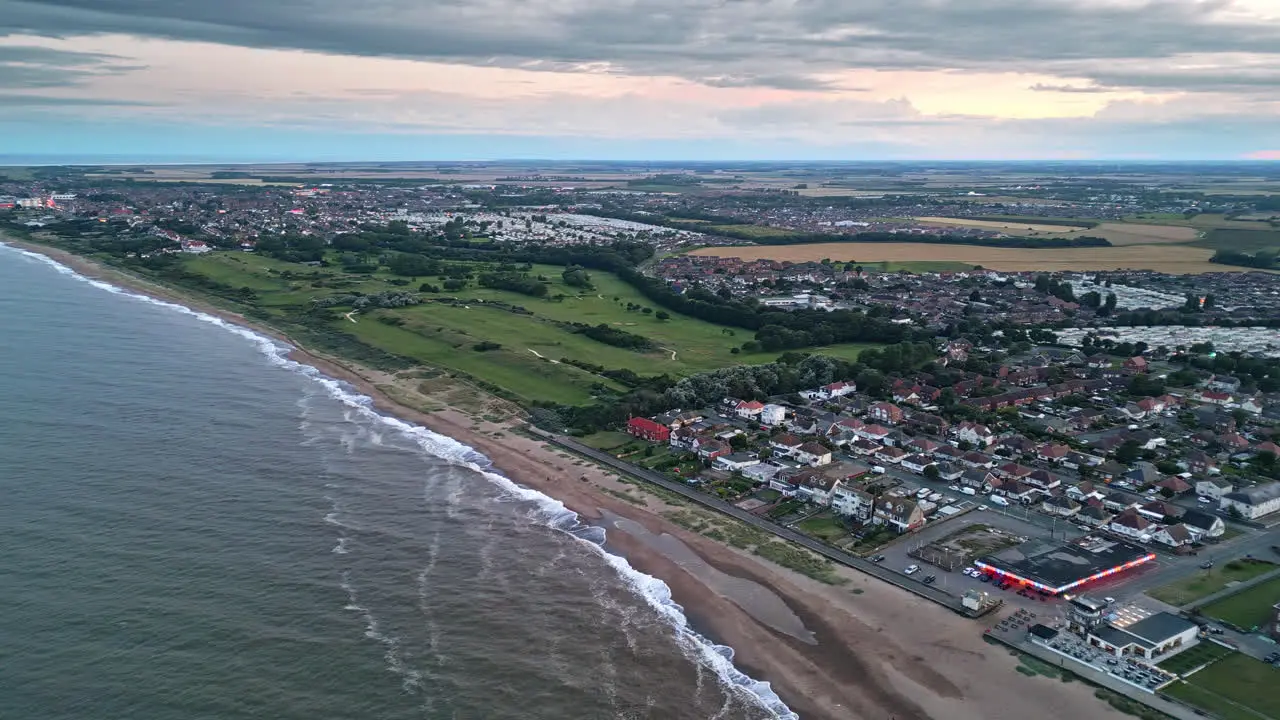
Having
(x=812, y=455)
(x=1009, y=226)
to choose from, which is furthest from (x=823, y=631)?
(x=1009, y=226)

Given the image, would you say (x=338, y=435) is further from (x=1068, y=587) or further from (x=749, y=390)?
(x=1068, y=587)

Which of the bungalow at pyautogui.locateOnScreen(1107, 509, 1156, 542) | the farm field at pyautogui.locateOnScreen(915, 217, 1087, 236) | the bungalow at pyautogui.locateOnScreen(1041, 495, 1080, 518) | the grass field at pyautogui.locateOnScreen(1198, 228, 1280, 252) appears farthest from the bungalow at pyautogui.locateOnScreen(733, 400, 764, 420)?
the farm field at pyautogui.locateOnScreen(915, 217, 1087, 236)

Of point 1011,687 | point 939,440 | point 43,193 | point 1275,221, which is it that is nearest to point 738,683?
point 1011,687

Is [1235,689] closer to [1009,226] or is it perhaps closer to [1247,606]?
[1247,606]

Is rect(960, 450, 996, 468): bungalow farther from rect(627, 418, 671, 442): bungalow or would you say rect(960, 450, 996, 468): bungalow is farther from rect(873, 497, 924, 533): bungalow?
rect(627, 418, 671, 442): bungalow

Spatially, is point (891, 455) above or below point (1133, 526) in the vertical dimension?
above
